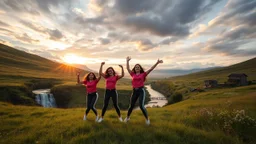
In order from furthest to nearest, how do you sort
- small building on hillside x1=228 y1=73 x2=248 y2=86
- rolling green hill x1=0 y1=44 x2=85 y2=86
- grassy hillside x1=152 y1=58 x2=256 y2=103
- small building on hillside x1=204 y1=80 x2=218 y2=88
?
small building on hillside x1=204 y1=80 x2=218 y2=88
grassy hillside x1=152 y1=58 x2=256 y2=103
small building on hillside x1=228 y1=73 x2=248 y2=86
rolling green hill x1=0 y1=44 x2=85 y2=86

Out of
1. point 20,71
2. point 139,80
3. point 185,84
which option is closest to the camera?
point 139,80

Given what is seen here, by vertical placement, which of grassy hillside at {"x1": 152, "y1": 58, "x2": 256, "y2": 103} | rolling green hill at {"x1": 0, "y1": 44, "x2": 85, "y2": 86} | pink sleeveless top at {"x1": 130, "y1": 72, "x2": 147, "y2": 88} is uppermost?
rolling green hill at {"x1": 0, "y1": 44, "x2": 85, "y2": 86}

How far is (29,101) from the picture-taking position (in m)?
43.8

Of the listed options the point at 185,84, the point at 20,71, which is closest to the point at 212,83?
the point at 185,84

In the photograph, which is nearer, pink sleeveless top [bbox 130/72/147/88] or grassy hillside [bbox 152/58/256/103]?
pink sleeveless top [bbox 130/72/147/88]

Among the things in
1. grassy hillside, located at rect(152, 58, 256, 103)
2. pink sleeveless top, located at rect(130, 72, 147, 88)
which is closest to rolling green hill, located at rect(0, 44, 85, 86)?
pink sleeveless top, located at rect(130, 72, 147, 88)

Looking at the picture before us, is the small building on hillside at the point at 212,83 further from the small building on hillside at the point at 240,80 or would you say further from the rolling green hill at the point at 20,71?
the rolling green hill at the point at 20,71

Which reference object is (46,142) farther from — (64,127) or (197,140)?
(197,140)

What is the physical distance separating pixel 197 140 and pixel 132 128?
3225mm

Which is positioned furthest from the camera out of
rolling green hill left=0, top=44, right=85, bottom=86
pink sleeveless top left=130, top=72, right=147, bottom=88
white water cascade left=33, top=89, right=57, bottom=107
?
rolling green hill left=0, top=44, right=85, bottom=86

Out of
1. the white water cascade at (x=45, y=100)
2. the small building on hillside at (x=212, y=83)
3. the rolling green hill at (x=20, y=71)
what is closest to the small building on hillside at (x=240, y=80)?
the small building on hillside at (x=212, y=83)

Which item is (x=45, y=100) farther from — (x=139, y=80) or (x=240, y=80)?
(x=240, y=80)

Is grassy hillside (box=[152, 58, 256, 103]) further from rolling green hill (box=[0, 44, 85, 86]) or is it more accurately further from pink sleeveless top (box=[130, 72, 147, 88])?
rolling green hill (box=[0, 44, 85, 86])

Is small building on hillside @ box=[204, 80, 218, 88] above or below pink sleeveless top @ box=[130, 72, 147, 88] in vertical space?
below
